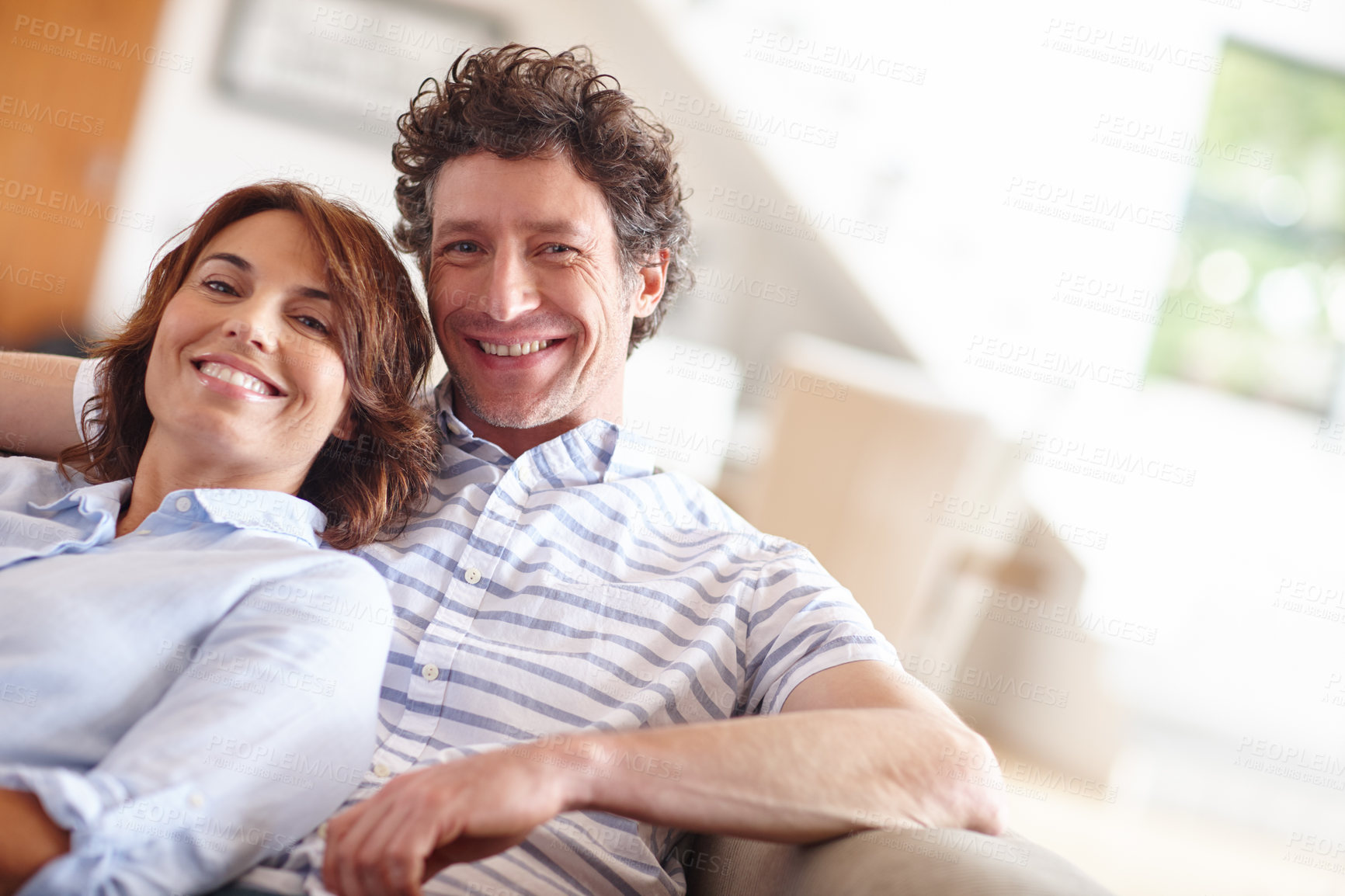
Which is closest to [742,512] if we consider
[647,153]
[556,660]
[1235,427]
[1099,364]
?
[647,153]

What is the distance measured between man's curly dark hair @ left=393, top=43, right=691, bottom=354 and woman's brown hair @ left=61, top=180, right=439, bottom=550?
315mm

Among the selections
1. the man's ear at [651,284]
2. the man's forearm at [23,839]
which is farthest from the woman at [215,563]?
the man's ear at [651,284]

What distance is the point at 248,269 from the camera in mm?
1178

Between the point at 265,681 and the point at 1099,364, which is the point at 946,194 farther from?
the point at 265,681

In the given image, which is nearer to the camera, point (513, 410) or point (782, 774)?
point (782, 774)

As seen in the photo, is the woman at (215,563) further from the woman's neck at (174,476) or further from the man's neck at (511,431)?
the man's neck at (511,431)

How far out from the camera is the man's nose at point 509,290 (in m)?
1.45

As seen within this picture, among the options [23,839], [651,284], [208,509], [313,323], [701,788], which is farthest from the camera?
[651,284]

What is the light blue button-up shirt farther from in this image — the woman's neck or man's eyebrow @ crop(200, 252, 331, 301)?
man's eyebrow @ crop(200, 252, 331, 301)

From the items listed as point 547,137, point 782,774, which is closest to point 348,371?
point 547,137

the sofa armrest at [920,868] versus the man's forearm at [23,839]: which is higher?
the sofa armrest at [920,868]

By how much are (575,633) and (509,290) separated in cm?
49

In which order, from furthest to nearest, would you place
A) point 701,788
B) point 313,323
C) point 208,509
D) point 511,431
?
1. point 511,431
2. point 313,323
3. point 208,509
4. point 701,788

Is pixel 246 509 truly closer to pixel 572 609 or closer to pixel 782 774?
pixel 572 609
